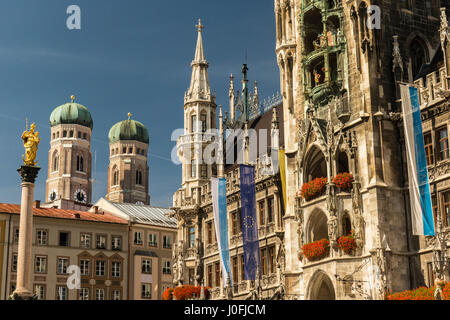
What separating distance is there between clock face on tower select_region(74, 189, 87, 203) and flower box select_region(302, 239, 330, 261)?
127 m

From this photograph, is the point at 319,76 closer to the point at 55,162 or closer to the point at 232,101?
the point at 232,101

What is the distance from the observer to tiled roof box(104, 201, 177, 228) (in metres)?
86.3

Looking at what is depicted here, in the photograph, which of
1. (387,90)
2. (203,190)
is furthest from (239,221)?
(387,90)

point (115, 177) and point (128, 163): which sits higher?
point (128, 163)

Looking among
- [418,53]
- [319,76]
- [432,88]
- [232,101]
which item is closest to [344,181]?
[432,88]

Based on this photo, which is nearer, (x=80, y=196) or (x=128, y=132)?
(x=80, y=196)

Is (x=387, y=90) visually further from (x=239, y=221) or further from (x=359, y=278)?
(x=239, y=221)

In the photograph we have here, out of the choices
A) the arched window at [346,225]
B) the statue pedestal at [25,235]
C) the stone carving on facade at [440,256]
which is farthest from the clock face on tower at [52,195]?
the stone carving on facade at [440,256]

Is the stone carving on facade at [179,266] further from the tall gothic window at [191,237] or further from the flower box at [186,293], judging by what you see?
the flower box at [186,293]

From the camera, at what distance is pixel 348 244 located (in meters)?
38.2

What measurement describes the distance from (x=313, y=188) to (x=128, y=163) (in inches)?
5159

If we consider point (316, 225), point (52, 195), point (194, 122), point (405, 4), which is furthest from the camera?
point (52, 195)

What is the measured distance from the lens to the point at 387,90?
40000 mm
